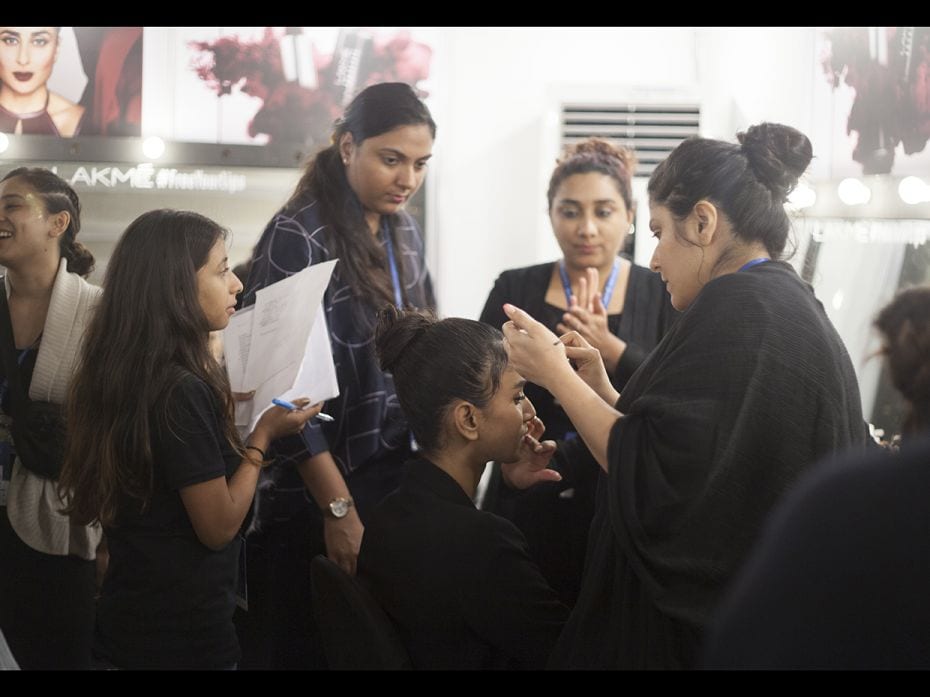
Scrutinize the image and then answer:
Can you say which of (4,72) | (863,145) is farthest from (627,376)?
(4,72)

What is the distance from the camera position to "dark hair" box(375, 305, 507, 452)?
6.13ft

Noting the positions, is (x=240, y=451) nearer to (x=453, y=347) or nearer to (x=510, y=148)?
(x=453, y=347)

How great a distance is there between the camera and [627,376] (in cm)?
228

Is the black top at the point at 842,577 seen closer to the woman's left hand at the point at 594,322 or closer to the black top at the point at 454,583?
the black top at the point at 454,583

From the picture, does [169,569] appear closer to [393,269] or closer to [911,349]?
[393,269]

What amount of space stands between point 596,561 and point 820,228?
156 centimetres

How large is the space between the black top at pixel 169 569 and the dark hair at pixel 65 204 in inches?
24.7

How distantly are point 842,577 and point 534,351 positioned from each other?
1004 millimetres

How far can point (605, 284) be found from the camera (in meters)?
2.48

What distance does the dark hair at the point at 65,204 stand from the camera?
2.31m

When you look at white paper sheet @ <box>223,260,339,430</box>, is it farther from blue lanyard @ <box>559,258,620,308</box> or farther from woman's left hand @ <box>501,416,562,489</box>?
blue lanyard @ <box>559,258,620,308</box>

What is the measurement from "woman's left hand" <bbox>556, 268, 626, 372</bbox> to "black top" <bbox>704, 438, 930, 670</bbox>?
1.49 m

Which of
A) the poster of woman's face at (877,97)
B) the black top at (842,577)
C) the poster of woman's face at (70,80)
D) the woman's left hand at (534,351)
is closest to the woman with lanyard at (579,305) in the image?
the woman's left hand at (534,351)

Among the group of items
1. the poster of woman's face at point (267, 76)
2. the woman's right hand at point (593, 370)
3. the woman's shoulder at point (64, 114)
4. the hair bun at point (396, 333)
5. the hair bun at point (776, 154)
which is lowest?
the woman's right hand at point (593, 370)
